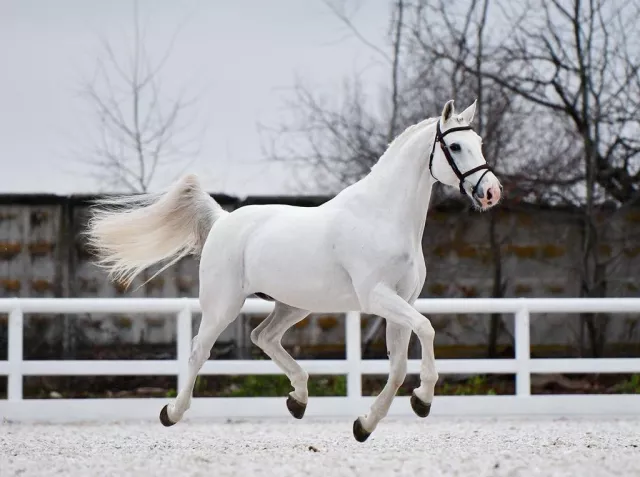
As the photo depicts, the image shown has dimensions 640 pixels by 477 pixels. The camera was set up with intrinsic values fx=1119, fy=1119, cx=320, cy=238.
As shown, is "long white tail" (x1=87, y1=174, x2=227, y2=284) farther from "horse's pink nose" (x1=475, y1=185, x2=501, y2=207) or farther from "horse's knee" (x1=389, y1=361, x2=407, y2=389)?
"horse's pink nose" (x1=475, y1=185, x2=501, y2=207)

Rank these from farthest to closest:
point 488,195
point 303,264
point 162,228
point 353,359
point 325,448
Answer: point 353,359 → point 162,228 → point 325,448 → point 303,264 → point 488,195

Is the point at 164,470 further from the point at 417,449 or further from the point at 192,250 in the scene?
the point at 192,250

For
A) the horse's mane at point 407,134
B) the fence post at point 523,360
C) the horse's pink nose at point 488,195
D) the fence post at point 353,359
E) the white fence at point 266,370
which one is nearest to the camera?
the horse's pink nose at point 488,195

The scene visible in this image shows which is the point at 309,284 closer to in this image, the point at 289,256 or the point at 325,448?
the point at 289,256

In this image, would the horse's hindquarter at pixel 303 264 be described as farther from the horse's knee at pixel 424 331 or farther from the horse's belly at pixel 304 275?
the horse's knee at pixel 424 331

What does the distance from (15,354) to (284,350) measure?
325 cm

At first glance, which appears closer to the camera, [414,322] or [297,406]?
[414,322]

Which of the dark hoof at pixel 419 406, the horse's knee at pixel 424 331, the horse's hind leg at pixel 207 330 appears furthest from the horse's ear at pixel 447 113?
the horse's hind leg at pixel 207 330

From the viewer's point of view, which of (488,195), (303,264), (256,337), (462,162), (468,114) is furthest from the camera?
(256,337)

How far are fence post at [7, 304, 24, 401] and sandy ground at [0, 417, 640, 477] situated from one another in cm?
31

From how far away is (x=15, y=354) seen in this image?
29.0 ft

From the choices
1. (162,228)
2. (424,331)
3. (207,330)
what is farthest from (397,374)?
(162,228)

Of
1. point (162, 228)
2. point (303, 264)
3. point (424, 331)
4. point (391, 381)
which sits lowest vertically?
point (391, 381)

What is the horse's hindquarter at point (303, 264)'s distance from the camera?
5852mm
